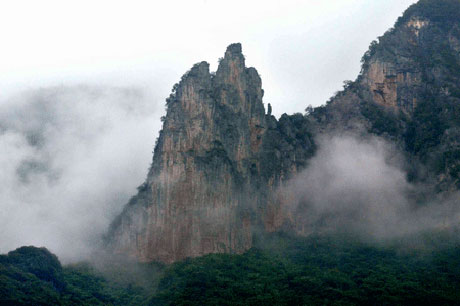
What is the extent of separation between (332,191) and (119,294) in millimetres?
29176

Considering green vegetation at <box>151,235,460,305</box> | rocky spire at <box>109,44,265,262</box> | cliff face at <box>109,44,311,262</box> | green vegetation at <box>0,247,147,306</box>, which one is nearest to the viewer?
green vegetation at <box>151,235,460,305</box>

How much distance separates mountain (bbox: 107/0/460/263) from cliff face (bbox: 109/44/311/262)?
0.12 meters

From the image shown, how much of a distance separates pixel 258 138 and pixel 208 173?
10807 millimetres

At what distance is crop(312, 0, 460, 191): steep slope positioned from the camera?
92312mm

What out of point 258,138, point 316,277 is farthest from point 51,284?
point 258,138

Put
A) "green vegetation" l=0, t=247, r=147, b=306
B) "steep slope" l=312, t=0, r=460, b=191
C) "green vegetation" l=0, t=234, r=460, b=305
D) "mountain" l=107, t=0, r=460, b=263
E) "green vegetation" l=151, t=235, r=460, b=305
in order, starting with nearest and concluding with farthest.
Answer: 1. "green vegetation" l=151, t=235, r=460, b=305
2. "green vegetation" l=0, t=234, r=460, b=305
3. "green vegetation" l=0, t=247, r=147, b=306
4. "mountain" l=107, t=0, r=460, b=263
5. "steep slope" l=312, t=0, r=460, b=191

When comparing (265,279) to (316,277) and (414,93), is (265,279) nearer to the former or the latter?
(316,277)

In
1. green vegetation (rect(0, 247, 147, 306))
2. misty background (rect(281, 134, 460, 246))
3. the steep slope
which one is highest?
the steep slope

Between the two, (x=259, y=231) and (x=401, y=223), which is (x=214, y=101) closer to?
(x=259, y=231)

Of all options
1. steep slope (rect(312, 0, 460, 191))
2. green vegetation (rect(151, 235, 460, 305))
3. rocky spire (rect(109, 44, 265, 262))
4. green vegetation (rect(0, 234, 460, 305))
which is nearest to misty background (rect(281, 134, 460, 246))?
steep slope (rect(312, 0, 460, 191))

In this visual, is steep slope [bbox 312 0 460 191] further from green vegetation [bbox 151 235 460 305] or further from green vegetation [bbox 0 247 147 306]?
green vegetation [bbox 0 247 147 306]

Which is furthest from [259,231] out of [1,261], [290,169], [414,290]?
[1,261]

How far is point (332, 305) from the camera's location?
6938 centimetres

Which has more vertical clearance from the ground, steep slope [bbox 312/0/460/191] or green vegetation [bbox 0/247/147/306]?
steep slope [bbox 312/0/460/191]
